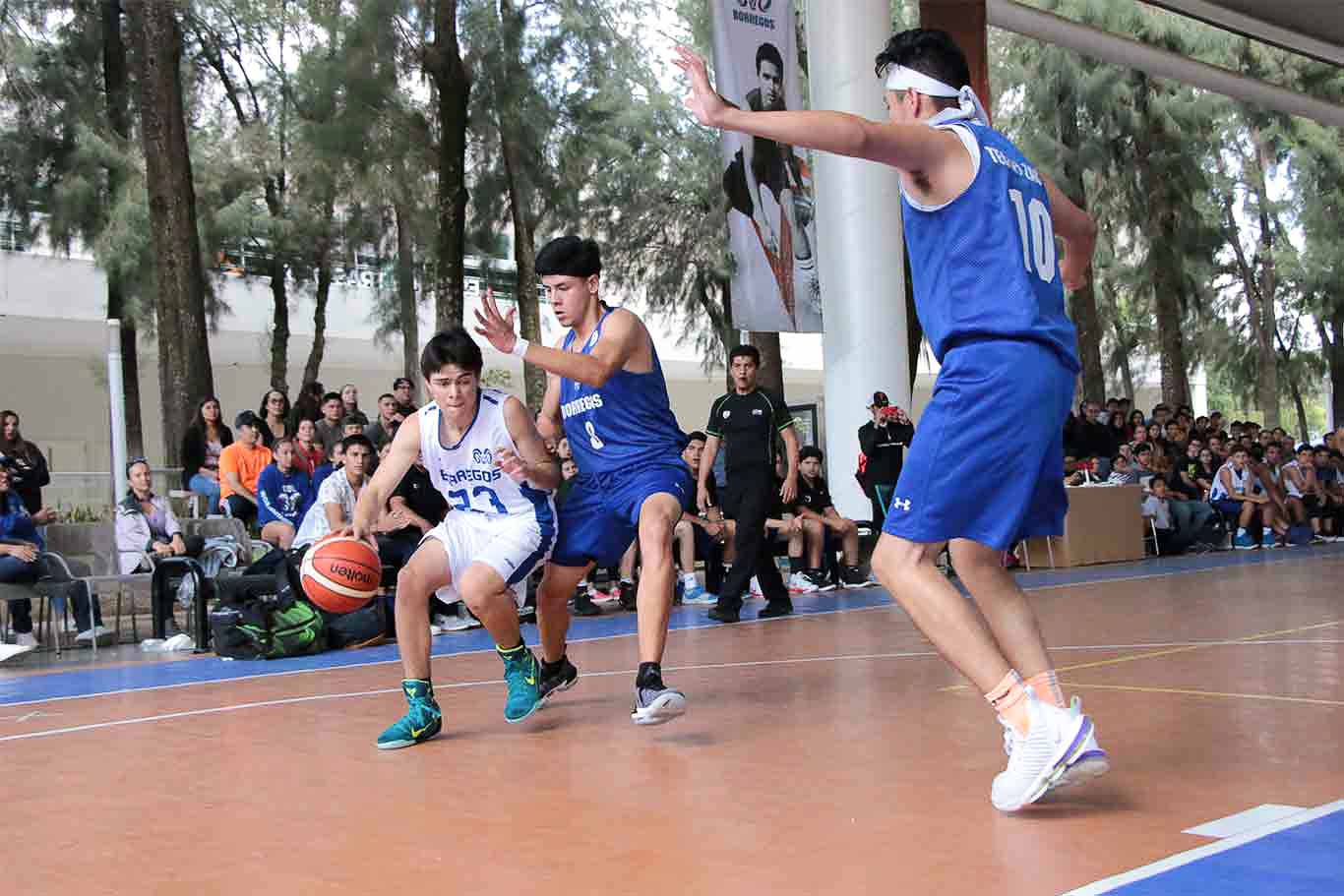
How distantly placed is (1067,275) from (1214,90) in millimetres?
22277

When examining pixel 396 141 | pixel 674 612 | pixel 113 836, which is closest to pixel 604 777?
pixel 113 836

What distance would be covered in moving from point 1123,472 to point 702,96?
15.4 metres

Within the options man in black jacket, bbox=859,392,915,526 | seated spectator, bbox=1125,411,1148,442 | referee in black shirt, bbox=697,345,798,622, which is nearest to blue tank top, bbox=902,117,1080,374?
referee in black shirt, bbox=697,345,798,622

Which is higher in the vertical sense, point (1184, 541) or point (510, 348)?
point (510, 348)

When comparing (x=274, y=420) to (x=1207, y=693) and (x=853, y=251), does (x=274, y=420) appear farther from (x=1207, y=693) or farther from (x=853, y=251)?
(x=1207, y=693)

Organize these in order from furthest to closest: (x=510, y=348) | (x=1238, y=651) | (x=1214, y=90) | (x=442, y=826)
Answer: (x=1214, y=90) → (x=1238, y=651) → (x=510, y=348) → (x=442, y=826)

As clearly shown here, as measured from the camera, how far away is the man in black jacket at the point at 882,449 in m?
13.5

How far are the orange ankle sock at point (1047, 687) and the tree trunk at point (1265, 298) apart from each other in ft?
95.3

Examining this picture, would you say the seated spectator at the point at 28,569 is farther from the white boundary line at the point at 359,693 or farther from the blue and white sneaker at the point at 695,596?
the blue and white sneaker at the point at 695,596

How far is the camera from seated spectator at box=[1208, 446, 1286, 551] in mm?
19484

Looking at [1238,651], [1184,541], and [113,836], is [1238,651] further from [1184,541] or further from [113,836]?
[1184,541]

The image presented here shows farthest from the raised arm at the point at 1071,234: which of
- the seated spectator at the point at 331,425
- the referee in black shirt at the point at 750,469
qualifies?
the seated spectator at the point at 331,425

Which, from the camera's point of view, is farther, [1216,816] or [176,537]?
[176,537]

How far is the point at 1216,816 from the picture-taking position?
11.8 ft
